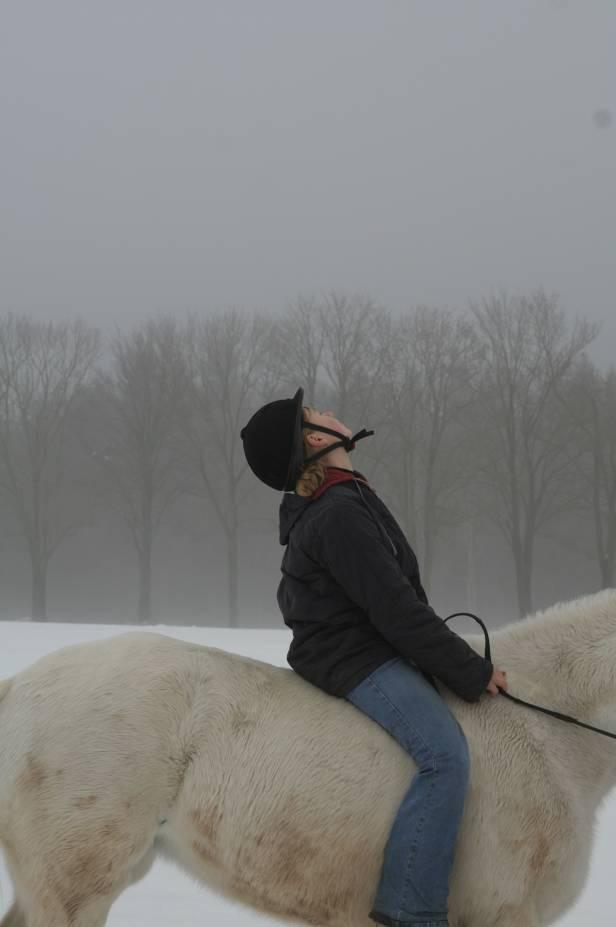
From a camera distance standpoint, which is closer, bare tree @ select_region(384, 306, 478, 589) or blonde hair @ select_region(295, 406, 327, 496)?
blonde hair @ select_region(295, 406, 327, 496)

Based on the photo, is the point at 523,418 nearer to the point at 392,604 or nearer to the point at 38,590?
the point at 38,590

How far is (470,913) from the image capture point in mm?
2717

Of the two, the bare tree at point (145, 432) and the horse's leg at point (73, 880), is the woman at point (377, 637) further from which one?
the bare tree at point (145, 432)

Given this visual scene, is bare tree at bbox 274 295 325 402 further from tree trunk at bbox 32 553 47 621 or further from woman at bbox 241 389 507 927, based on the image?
woman at bbox 241 389 507 927

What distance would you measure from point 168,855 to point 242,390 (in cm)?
2798

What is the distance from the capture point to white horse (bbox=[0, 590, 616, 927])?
2.69m

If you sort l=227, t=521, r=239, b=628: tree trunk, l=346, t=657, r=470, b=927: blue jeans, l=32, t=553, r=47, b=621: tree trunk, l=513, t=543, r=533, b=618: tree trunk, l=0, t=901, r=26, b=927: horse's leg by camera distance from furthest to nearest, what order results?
1. l=32, t=553, r=47, b=621: tree trunk
2. l=227, t=521, r=239, b=628: tree trunk
3. l=513, t=543, r=533, b=618: tree trunk
4. l=0, t=901, r=26, b=927: horse's leg
5. l=346, t=657, r=470, b=927: blue jeans

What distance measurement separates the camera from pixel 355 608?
9.63 ft

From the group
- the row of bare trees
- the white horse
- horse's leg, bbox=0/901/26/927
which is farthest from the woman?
the row of bare trees

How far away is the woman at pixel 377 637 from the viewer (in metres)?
2.63

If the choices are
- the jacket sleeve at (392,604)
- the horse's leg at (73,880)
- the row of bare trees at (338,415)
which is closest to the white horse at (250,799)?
the horse's leg at (73,880)

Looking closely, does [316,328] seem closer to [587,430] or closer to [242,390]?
[242,390]

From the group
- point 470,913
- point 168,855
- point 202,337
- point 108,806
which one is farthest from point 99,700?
point 202,337

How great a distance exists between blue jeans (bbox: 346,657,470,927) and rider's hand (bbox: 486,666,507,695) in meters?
0.20
